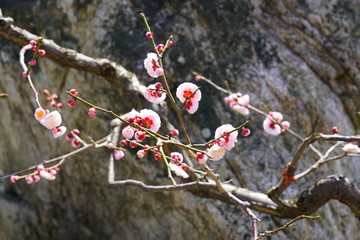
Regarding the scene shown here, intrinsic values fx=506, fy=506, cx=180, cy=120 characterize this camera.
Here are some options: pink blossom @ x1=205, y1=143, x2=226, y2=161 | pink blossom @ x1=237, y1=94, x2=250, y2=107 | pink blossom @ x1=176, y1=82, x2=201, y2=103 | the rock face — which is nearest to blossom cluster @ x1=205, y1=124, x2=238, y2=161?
pink blossom @ x1=205, y1=143, x2=226, y2=161

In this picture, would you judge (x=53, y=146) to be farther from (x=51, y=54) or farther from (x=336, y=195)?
(x=336, y=195)

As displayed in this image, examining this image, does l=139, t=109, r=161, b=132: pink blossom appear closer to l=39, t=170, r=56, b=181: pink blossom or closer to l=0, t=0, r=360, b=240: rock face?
l=39, t=170, r=56, b=181: pink blossom

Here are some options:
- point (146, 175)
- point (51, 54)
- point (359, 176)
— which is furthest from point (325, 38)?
point (51, 54)

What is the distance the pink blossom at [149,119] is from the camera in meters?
1.33

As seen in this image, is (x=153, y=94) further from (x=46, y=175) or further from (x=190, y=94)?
(x=46, y=175)

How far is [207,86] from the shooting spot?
7.65 ft

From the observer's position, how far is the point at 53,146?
257 cm

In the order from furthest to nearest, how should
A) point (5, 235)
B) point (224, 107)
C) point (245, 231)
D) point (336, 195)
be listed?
point (5, 235)
point (224, 107)
point (245, 231)
point (336, 195)

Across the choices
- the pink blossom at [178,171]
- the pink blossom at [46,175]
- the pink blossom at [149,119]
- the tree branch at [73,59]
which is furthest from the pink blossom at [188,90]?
the pink blossom at [46,175]

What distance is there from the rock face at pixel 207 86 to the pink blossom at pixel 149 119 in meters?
0.93

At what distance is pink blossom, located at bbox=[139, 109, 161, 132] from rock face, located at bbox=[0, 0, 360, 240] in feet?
3.04

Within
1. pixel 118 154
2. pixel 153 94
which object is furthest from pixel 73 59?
pixel 153 94

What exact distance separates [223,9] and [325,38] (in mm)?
498

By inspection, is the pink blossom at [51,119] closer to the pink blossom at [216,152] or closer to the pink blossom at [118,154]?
the pink blossom at [118,154]
